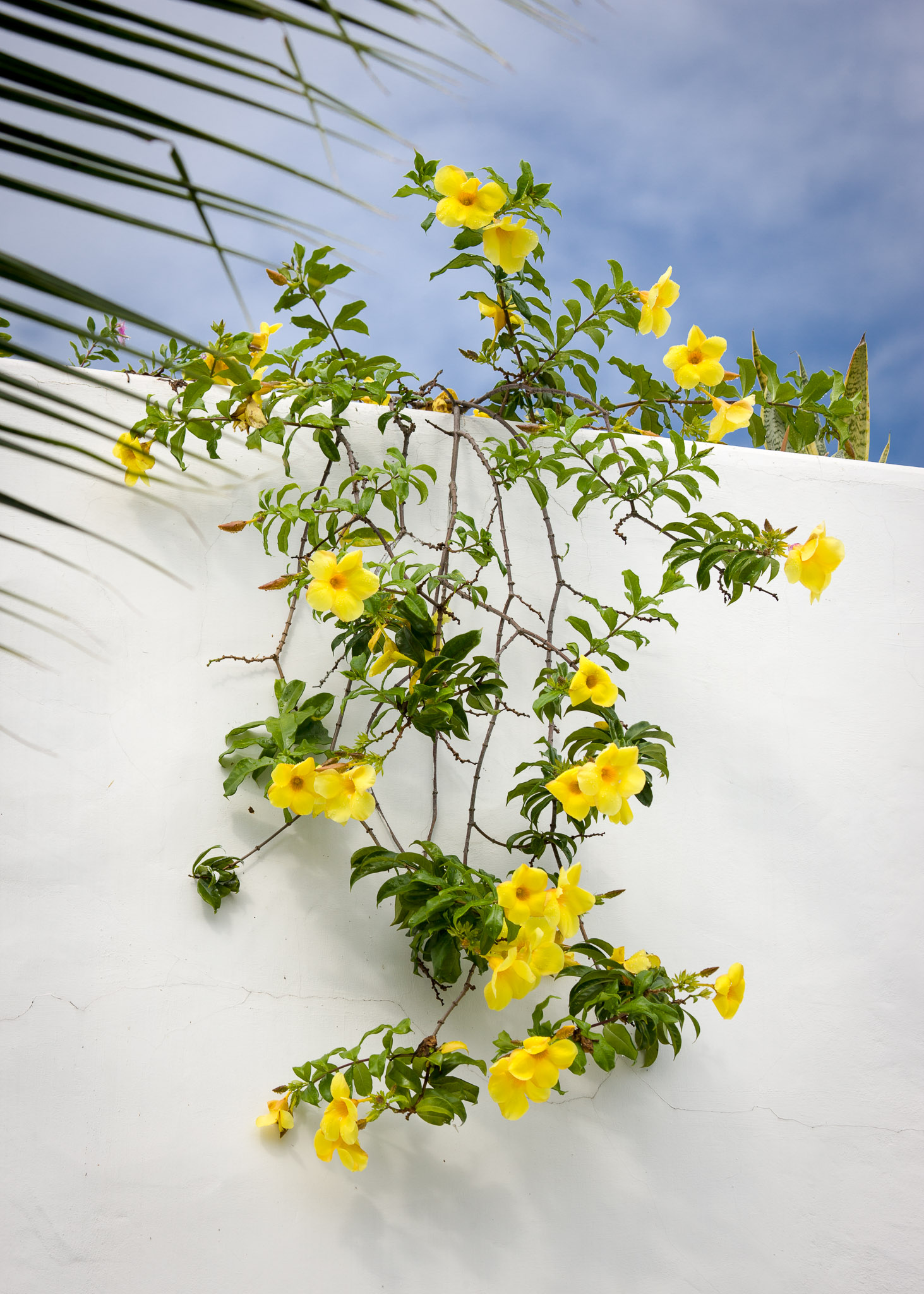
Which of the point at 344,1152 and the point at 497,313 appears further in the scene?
the point at 497,313

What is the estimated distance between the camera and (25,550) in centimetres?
149

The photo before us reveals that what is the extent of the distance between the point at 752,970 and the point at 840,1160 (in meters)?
0.34

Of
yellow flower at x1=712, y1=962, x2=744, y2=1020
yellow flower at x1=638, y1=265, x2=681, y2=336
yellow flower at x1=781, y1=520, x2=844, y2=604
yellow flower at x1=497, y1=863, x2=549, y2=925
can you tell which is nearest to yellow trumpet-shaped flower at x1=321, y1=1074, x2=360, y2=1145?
yellow flower at x1=497, y1=863, x2=549, y2=925

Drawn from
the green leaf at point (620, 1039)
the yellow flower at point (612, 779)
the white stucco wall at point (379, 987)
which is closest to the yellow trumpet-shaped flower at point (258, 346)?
the white stucco wall at point (379, 987)

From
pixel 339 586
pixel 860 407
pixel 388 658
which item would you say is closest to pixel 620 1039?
pixel 388 658

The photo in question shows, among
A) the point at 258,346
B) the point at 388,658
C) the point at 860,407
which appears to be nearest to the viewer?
the point at 388,658

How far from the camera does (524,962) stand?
124cm

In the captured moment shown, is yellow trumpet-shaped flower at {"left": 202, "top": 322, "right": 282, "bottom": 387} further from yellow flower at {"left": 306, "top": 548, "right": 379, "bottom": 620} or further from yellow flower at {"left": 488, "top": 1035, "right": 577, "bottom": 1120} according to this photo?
yellow flower at {"left": 488, "top": 1035, "right": 577, "bottom": 1120}

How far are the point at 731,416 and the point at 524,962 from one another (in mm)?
954

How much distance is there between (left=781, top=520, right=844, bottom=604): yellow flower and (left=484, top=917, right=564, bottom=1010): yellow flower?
61 cm

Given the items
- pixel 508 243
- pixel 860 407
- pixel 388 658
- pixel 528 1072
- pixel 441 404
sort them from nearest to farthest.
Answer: pixel 528 1072
pixel 388 658
pixel 508 243
pixel 441 404
pixel 860 407

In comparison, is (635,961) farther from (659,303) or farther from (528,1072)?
(659,303)

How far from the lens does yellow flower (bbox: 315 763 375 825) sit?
1262mm

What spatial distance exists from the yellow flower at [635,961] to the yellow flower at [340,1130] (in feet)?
1.51
